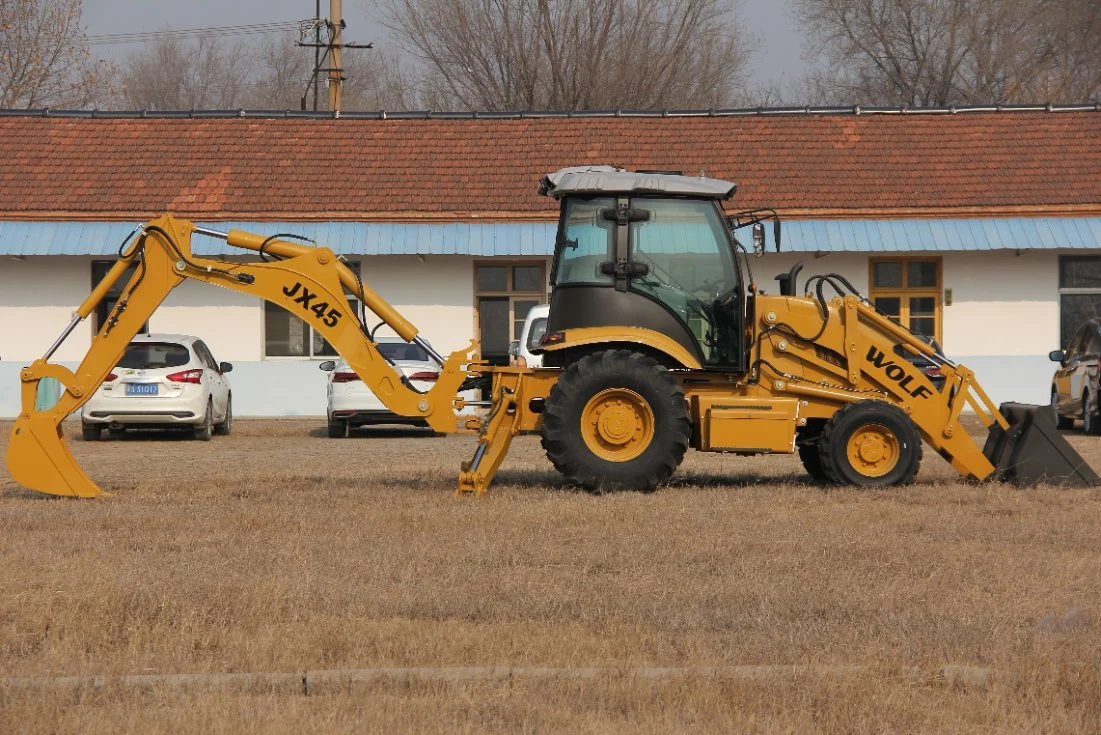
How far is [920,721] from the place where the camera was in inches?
242

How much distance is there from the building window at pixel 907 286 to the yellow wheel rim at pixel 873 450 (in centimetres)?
1626

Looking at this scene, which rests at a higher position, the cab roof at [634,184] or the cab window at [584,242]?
the cab roof at [634,184]

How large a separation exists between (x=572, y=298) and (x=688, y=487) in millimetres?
1863

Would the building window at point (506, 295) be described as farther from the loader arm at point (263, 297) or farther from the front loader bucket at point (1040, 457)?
the front loader bucket at point (1040, 457)

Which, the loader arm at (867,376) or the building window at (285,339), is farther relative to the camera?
the building window at (285,339)

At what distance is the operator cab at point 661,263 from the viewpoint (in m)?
13.6

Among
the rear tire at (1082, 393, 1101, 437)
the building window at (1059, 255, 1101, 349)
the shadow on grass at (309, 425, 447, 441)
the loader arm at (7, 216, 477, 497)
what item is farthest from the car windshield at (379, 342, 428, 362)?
the building window at (1059, 255, 1101, 349)

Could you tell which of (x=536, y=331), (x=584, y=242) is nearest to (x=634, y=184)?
(x=584, y=242)

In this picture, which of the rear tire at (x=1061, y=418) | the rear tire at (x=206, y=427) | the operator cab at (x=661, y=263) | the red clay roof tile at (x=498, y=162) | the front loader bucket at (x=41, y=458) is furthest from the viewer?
the red clay roof tile at (x=498, y=162)

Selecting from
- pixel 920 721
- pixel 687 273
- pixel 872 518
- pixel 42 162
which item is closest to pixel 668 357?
pixel 687 273

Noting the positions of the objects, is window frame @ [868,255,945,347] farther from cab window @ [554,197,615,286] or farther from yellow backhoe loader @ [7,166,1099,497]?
cab window @ [554,197,615,286]

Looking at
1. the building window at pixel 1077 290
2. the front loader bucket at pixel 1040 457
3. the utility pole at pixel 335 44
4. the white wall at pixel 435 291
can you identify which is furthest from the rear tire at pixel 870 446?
the utility pole at pixel 335 44

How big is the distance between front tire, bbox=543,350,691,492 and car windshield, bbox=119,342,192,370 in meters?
12.0

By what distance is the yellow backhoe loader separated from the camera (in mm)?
13289
